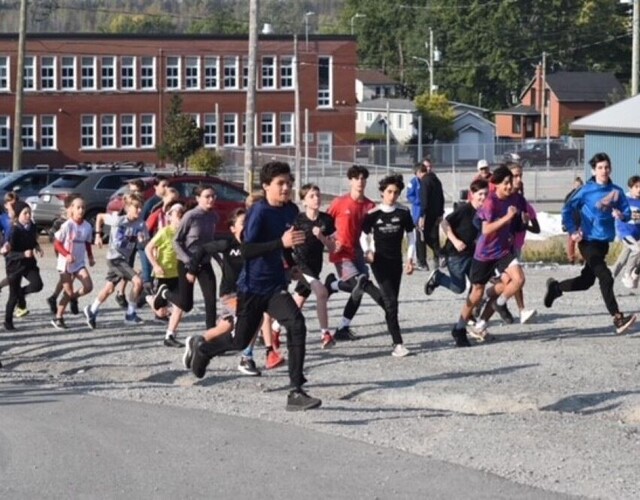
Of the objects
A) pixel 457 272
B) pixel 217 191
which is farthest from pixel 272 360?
pixel 217 191

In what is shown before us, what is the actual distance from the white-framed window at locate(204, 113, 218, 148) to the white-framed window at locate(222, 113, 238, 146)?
61cm

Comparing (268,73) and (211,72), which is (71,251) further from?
(268,73)

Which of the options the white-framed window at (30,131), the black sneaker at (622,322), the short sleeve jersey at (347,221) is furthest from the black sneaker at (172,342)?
the white-framed window at (30,131)

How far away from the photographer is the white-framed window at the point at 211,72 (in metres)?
80.1

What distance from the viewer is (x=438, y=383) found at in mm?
12953

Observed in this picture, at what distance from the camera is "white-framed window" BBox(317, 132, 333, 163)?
3095 inches

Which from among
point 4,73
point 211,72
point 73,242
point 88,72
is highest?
point 211,72

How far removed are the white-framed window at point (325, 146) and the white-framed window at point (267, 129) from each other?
105 inches

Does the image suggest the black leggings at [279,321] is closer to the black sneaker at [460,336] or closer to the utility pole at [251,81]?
the black sneaker at [460,336]

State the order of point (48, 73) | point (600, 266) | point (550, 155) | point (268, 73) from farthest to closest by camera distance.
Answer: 1. point (268, 73)
2. point (550, 155)
3. point (48, 73)
4. point (600, 266)

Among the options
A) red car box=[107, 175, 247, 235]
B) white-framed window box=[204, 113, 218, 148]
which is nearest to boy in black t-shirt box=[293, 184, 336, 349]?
red car box=[107, 175, 247, 235]

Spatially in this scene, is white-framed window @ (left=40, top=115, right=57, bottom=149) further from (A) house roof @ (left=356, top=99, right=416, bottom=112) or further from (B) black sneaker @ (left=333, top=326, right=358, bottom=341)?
(B) black sneaker @ (left=333, top=326, right=358, bottom=341)

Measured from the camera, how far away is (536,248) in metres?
29.7

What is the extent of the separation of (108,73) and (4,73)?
19.2ft
